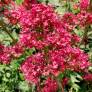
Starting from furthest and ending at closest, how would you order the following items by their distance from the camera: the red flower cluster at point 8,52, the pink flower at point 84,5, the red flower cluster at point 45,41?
the pink flower at point 84,5
the red flower cluster at point 8,52
the red flower cluster at point 45,41

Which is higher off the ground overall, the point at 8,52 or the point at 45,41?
the point at 45,41

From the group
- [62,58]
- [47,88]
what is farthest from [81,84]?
[62,58]

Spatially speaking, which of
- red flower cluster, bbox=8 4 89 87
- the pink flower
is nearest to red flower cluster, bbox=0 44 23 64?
red flower cluster, bbox=8 4 89 87

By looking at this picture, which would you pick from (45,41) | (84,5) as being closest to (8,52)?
(45,41)

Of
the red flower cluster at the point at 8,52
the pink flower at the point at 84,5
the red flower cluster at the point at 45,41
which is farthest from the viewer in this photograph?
the pink flower at the point at 84,5

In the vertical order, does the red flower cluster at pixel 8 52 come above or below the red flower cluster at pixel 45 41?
below

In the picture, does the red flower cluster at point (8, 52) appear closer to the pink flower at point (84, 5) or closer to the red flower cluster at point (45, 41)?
the red flower cluster at point (45, 41)

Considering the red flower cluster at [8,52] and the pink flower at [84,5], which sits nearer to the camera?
the red flower cluster at [8,52]

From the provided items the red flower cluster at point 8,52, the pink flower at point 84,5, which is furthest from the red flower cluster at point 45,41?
the pink flower at point 84,5

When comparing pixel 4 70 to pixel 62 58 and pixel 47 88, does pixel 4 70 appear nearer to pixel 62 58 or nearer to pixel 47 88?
pixel 47 88

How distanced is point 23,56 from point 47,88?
795 mm

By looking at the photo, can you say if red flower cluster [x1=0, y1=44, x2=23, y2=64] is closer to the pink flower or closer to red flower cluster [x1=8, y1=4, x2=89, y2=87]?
red flower cluster [x1=8, y1=4, x2=89, y2=87]

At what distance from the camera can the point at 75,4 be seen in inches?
264

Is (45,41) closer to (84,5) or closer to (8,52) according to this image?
(8,52)
